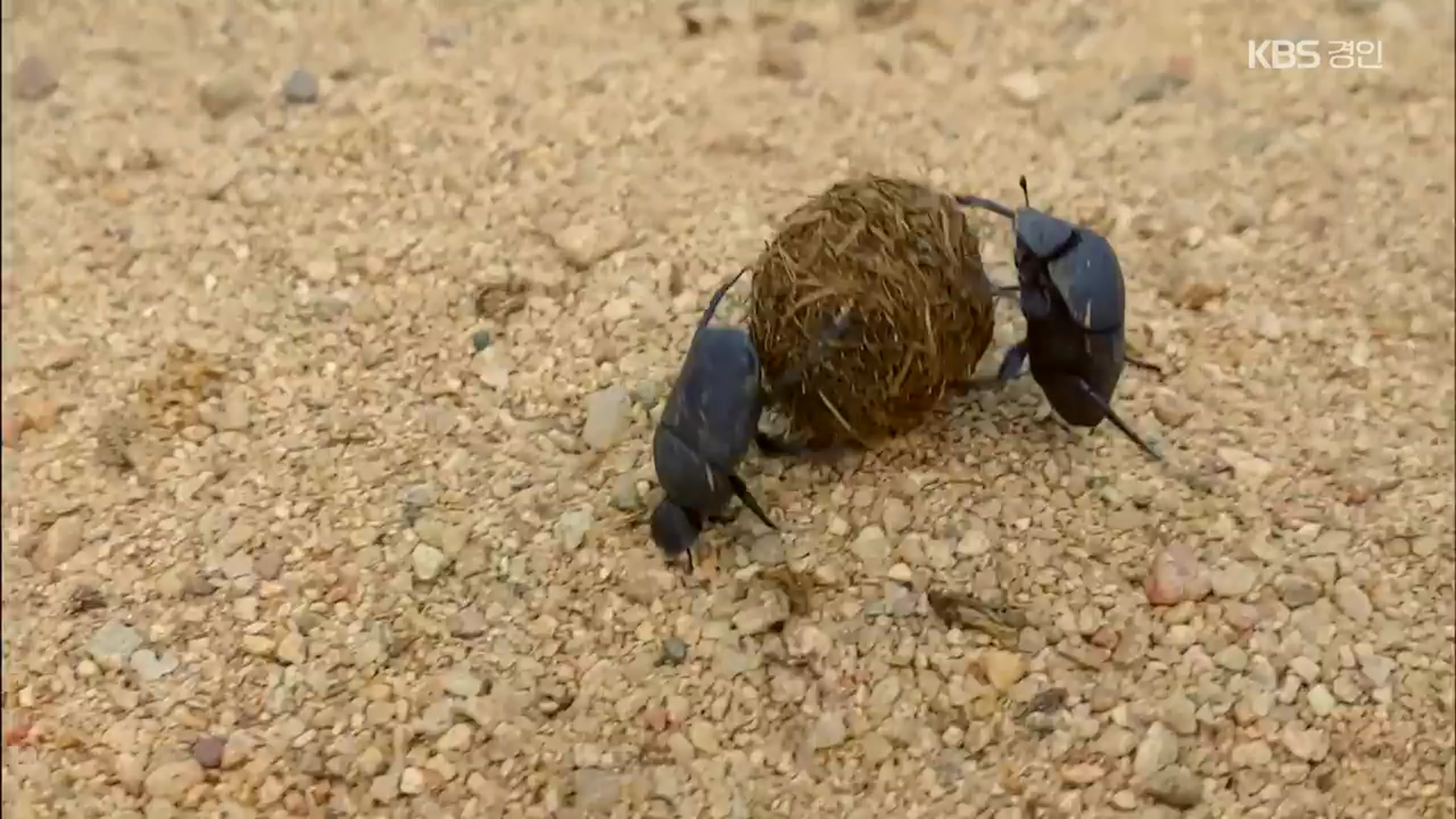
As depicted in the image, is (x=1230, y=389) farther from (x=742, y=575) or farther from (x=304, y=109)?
(x=304, y=109)

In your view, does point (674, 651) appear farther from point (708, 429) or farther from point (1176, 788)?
point (1176, 788)

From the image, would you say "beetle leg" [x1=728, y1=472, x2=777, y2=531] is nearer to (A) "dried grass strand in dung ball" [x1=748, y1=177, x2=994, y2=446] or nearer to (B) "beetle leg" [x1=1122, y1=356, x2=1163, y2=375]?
(A) "dried grass strand in dung ball" [x1=748, y1=177, x2=994, y2=446]

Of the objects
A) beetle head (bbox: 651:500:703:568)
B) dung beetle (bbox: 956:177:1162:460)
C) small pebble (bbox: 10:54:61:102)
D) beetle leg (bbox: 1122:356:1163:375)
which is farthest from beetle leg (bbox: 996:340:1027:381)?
small pebble (bbox: 10:54:61:102)

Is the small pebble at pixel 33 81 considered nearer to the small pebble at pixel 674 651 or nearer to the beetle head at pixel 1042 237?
the small pebble at pixel 674 651

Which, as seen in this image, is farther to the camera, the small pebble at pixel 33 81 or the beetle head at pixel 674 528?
the small pebble at pixel 33 81

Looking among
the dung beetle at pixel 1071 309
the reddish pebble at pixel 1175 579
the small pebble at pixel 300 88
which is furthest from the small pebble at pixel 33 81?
the reddish pebble at pixel 1175 579

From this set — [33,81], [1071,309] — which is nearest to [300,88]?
[33,81]

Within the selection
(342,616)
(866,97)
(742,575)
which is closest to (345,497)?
(342,616)
